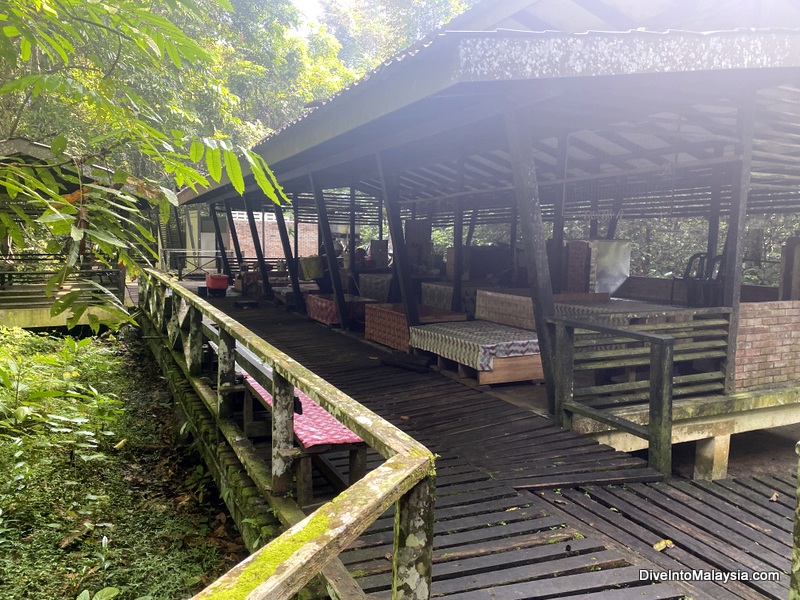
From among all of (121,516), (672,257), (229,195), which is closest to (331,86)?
(229,195)

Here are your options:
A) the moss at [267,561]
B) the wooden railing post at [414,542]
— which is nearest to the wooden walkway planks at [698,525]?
the wooden railing post at [414,542]

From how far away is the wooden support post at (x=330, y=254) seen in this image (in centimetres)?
845

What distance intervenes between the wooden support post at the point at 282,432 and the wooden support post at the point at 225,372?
1107 mm

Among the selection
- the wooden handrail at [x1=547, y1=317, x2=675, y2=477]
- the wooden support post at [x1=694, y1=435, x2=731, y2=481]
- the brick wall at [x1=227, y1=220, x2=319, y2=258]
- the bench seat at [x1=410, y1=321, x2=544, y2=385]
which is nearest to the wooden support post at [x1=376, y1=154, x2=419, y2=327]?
the bench seat at [x1=410, y1=321, x2=544, y2=385]

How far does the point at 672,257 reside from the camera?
15703 mm

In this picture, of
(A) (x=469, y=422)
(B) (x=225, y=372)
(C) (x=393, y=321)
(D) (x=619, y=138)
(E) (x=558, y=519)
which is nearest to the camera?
(E) (x=558, y=519)

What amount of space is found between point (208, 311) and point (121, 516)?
1539 millimetres

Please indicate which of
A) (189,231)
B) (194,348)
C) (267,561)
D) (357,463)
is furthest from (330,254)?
(189,231)

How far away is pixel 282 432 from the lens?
273 cm

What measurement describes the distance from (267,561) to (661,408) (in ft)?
11.8

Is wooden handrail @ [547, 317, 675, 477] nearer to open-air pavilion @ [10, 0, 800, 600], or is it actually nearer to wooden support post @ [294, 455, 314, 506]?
open-air pavilion @ [10, 0, 800, 600]

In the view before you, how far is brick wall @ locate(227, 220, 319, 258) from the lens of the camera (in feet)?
71.4

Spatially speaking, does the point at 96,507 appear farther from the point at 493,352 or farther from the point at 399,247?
the point at 399,247

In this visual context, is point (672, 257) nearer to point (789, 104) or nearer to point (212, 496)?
point (789, 104)
